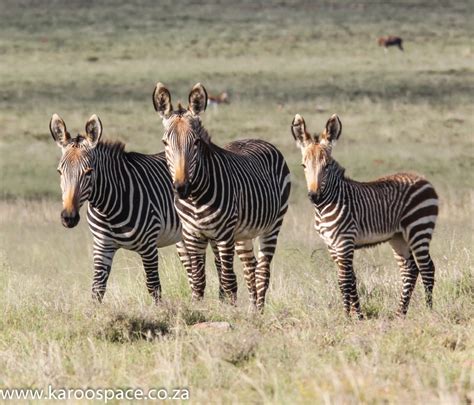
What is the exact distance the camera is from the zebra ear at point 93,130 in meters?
9.91

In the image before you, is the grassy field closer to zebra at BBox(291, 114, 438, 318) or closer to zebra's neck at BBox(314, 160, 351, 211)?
zebra at BBox(291, 114, 438, 318)

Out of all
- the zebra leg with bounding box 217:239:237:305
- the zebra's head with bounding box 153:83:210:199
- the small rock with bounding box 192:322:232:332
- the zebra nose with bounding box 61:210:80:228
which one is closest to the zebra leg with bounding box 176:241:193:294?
the zebra leg with bounding box 217:239:237:305

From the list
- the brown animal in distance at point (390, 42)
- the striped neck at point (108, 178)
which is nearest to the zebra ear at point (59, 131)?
the striped neck at point (108, 178)

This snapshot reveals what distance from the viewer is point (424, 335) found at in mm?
8086

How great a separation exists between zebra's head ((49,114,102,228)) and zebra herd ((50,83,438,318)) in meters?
0.01

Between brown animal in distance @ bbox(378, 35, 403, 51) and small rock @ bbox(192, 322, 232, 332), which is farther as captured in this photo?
brown animal in distance @ bbox(378, 35, 403, 51)

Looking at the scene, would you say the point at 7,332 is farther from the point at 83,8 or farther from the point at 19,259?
the point at 83,8

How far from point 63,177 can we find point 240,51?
5581 cm

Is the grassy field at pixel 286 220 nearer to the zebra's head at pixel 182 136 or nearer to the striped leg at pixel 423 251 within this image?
the striped leg at pixel 423 251

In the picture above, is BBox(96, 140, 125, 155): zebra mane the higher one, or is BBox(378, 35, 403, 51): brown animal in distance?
BBox(378, 35, 403, 51): brown animal in distance

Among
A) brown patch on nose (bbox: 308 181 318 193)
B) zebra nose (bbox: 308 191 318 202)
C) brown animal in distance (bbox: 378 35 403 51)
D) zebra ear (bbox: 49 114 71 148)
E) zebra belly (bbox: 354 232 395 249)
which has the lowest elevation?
zebra belly (bbox: 354 232 395 249)

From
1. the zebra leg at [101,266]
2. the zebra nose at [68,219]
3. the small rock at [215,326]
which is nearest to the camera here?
the small rock at [215,326]

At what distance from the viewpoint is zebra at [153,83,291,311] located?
9.62m

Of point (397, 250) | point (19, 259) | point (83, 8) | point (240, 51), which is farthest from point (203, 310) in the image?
point (83, 8)
